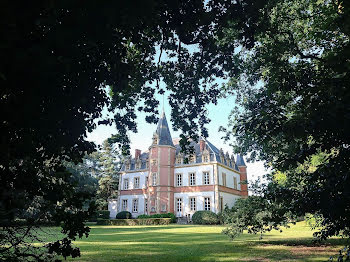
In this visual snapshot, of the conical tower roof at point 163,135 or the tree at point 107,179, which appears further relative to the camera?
the tree at point 107,179

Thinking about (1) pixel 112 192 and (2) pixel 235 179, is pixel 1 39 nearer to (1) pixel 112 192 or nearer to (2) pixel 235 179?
(2) pixel 235 179

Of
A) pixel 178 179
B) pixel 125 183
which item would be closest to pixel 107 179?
pixel 125 183

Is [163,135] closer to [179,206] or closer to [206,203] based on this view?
[179,206]

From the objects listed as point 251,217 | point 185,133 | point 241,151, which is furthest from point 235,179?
point 185,133

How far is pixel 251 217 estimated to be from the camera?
10234 mm

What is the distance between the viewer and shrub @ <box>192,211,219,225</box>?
31531mm

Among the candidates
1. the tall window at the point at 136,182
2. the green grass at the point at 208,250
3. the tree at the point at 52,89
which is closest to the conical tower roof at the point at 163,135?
the tall window at the point at 136,182

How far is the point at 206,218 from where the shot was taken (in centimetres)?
3172

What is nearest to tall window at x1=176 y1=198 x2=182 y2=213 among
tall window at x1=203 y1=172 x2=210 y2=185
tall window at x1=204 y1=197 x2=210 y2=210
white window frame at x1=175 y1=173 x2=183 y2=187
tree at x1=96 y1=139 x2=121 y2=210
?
white window frame at x1=175 y1=173 x2=183 y2=187

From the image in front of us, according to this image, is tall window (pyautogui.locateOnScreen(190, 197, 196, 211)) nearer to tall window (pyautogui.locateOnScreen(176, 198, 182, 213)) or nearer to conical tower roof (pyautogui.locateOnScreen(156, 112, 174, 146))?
tall window (pyautogui.locateOnScreen(176, 198, 182, 213))

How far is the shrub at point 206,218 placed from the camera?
3153 centimetres

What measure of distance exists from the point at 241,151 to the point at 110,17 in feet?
63.1

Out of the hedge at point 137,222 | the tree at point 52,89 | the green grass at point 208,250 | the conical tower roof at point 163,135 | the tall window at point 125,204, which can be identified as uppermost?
the conical tower roof at point 163,135

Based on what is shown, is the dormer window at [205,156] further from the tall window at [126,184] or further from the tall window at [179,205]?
the tall window at [126,184]
